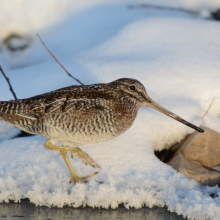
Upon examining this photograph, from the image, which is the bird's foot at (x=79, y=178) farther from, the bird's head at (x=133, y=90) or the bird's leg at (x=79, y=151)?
the bird's head at (x=133, y=90)

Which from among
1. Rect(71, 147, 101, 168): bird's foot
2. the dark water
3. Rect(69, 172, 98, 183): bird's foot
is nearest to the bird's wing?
Rect(71, 147, 101, 168): bird's foot

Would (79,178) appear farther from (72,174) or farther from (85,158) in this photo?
(85,158)

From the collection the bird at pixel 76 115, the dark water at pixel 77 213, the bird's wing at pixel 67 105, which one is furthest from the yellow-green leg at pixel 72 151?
the dark water at pixel 77 213

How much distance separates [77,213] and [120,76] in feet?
8.32

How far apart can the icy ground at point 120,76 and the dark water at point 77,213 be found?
3.0 inches

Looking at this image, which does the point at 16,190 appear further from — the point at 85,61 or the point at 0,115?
the point at 85,61

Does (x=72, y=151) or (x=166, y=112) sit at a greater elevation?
(x=166, y=112)

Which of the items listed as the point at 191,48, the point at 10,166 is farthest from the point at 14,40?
the point at 10,166

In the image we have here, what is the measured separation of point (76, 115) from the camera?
5660 millimetres

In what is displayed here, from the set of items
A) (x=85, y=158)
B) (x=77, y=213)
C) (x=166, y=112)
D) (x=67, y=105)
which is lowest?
(x=77, y=213)

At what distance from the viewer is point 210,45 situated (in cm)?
789

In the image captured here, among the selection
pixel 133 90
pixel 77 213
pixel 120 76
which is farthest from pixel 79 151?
pixel 120 76

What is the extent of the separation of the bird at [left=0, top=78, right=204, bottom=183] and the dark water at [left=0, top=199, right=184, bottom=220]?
Answer: 1.67 ft

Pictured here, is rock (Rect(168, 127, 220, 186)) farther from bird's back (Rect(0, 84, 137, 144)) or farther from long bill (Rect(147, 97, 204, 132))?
bird's back (Rect(0, 84, 137, 144))
